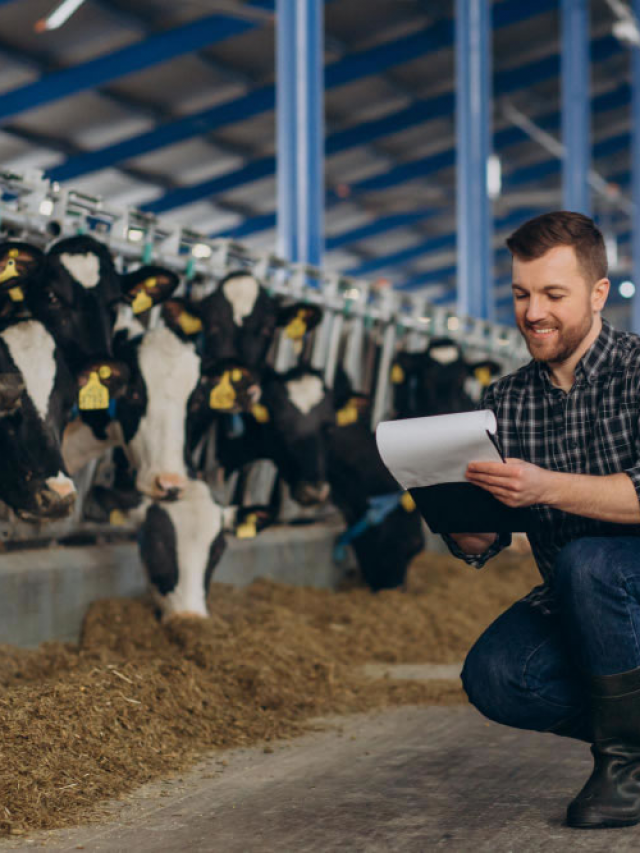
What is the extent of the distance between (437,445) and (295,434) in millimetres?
3268

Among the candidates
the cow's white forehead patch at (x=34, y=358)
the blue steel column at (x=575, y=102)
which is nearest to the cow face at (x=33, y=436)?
the cow's white forehead patch at (x=34, y=358)

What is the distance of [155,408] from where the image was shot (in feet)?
15.7

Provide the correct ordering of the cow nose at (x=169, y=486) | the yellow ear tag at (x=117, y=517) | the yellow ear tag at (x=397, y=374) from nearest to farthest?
1. the cow nose at (x=169, y=486)
2. the yellow ear tag at (x=117, y=517)
3. the yellow ear tag at (x=397, y=374)

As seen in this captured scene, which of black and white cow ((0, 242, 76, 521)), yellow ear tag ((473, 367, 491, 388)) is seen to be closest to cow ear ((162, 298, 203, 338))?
black and white cow ((0, 242, 76, 521))

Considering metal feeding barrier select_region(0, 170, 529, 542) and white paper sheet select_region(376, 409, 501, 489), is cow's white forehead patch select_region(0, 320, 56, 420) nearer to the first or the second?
metal feeding barrier select_region(0, 170, 529, 542)

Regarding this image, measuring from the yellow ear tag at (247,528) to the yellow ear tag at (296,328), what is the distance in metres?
1.07

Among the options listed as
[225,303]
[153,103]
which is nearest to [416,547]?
[225,303]

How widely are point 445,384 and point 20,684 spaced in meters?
4.03

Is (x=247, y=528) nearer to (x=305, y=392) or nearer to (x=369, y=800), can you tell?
(x=305, y=392)

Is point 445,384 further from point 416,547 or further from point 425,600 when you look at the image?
point 425,600

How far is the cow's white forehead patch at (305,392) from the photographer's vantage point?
5895mm

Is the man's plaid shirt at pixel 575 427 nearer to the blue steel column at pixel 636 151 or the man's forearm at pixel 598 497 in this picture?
the man's forearm at pixel 598 497

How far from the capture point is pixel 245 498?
6312 mm

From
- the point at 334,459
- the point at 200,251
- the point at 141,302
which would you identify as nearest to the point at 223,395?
the point at 141,302
